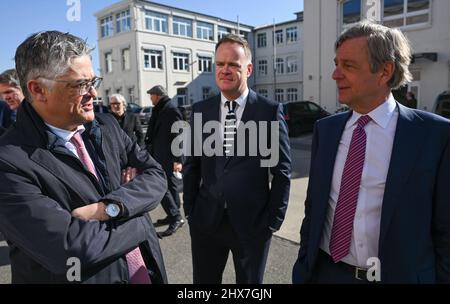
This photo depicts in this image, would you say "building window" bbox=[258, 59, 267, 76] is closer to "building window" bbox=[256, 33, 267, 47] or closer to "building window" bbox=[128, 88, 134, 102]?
"building window" bbox=[256, 33, 267, 47]

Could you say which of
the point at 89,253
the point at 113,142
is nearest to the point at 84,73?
the point at 113,142

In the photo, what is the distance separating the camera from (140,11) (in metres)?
33.1

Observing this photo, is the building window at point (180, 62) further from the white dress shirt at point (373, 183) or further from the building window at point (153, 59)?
the white dress shirt at point (373, 183)

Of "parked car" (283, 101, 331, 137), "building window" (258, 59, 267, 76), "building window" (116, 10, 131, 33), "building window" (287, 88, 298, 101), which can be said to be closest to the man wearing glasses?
"parked car" (283, 101, 331, 137)

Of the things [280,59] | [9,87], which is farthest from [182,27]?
[9,87]

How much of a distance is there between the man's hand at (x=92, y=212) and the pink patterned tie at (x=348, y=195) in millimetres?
1125

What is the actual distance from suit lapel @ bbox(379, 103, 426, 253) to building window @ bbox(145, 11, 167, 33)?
3533 centimetres

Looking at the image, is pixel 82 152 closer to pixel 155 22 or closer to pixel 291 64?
pixel 155 22

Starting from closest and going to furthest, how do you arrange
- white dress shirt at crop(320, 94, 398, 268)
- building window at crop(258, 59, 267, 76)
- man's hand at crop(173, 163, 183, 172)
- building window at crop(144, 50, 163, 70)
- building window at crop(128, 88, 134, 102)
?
white dress shirt at crop(320, 94, 398, 268), man's hand at crop(173, 163, 183, 172), building window at crop(144, 50, 163, 70), building window at crop(128, 88, 134, 102), building window at crop(258, 59, 267, 76)

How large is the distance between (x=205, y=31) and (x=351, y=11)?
24.1m

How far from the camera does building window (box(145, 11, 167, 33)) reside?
111 ft

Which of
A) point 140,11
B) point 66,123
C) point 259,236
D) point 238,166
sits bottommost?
point 259,236

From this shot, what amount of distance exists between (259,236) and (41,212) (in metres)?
1.44
